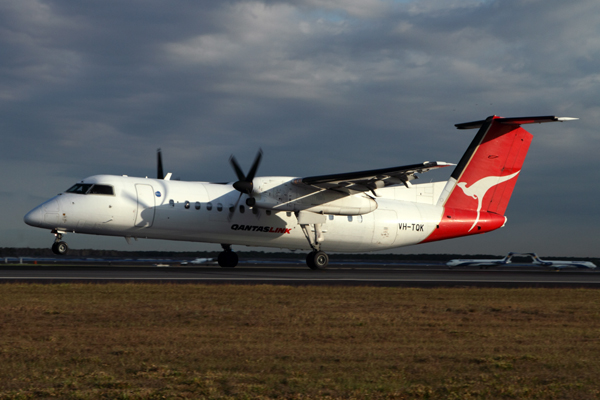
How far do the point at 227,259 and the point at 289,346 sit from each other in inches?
824

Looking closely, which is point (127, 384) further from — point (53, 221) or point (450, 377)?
point (53, 221)

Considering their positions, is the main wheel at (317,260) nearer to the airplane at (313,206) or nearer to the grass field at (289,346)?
the airplane at (313,206)

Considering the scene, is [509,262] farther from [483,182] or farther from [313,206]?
[313,206]

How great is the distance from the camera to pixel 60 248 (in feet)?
74.5

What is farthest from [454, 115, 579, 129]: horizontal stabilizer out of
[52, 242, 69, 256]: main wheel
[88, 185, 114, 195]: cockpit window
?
[52, 242, 69, 256]: main wheel

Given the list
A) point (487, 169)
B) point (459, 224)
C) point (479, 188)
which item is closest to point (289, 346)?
point (459, 224)

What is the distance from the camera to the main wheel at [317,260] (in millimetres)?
27188

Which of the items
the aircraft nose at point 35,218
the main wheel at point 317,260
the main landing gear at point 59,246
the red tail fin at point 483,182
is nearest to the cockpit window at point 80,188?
the aircraft nose at point 35,218

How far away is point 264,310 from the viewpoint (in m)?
11.7

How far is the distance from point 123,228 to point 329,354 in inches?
719

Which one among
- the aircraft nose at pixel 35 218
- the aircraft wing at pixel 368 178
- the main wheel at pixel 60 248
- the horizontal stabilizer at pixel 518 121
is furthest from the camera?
the horizontal stabilizer at pixel 518 121

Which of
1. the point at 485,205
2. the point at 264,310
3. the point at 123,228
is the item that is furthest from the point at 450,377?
the point at 485,205

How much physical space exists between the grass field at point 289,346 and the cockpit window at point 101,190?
953 cm

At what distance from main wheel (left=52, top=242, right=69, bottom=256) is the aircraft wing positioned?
10.5 m
